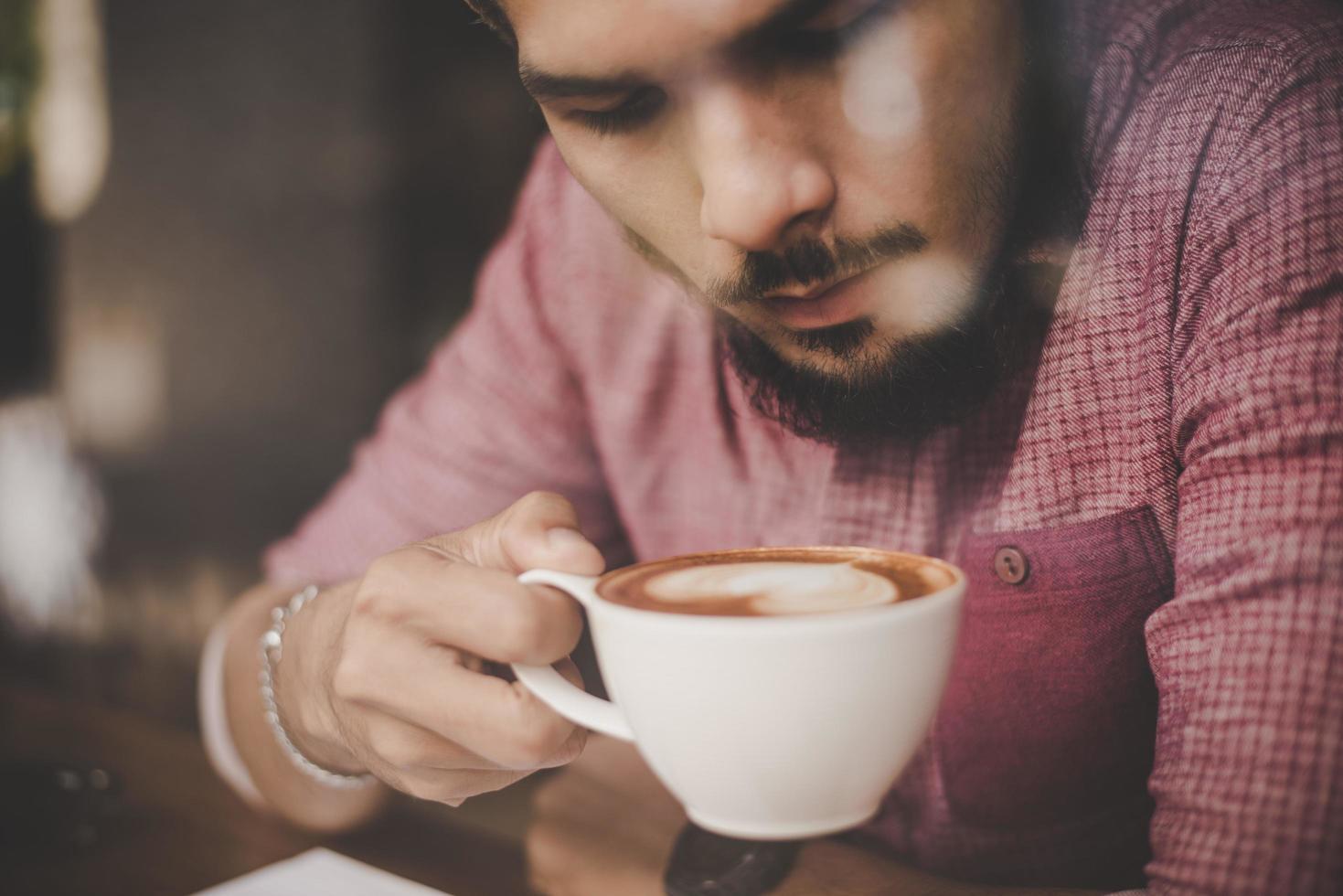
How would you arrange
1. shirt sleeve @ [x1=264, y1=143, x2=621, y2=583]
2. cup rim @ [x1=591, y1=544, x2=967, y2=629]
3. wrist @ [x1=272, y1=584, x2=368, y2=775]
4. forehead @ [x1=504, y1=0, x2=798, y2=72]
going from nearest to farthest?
cup rim @ [x1=591, y1=544, x2=967, y2=629] < forehead @ [x1=504, y1=0, x2=798, y2=72] < wrist @ [x1=272, y1=584, x2=368, y2=775] < shirt sleeve @ [x1=264, y1=143, x2=621, y2=583]

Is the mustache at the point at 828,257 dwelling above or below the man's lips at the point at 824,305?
above

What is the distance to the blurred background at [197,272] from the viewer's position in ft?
2.29

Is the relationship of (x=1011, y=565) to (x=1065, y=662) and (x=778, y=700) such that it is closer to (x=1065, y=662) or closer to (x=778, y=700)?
(x=1065, y=662)

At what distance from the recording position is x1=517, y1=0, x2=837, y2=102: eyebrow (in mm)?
381

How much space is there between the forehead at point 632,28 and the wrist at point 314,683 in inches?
10.4

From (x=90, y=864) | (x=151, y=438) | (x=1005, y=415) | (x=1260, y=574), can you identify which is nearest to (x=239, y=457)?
(x=151, y=438)

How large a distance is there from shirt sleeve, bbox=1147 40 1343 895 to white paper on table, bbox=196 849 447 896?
335mm

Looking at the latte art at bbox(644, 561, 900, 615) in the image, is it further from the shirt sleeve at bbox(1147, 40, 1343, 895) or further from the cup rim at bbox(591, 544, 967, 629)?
the shirt sleeve at bbox(1147, 40, 1343, 895)

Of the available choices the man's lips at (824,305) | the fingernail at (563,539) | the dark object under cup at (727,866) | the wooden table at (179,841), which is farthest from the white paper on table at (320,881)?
the man's lips at (824,305)

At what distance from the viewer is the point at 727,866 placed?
47cm

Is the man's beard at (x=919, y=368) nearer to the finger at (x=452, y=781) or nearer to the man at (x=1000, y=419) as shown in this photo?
the man at (x=1000, y=419)

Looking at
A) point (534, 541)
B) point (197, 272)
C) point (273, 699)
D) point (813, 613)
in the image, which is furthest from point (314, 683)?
point (197, 272)

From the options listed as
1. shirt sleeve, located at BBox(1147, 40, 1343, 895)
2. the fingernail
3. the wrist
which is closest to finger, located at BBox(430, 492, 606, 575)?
the fingernail

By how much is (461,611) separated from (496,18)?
29 centimetres
